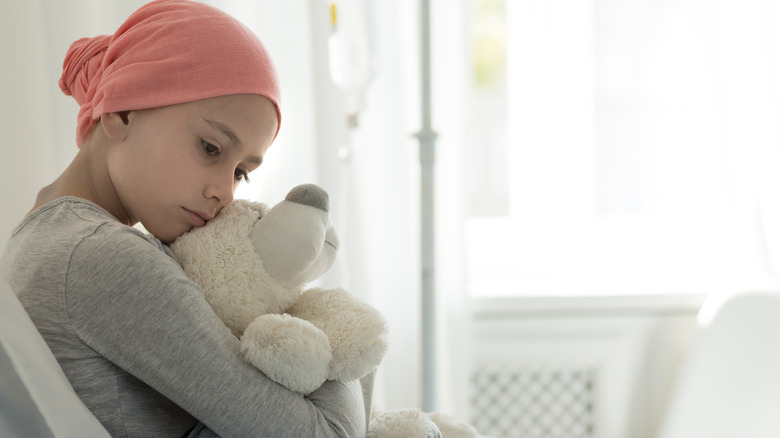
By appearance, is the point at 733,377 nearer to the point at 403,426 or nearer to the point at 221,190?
the point at 403,426

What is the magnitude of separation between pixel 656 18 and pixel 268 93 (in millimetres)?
1399

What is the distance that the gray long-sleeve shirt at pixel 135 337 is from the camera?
23.0 inches

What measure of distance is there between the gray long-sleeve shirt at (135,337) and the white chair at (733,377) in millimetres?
1206

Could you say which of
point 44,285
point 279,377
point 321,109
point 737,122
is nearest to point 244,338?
point 279,377

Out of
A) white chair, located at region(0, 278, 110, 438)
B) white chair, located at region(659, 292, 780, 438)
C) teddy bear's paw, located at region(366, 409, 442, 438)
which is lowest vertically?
white chair, located at region(659, 292, 780, 438)

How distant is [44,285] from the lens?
1.99ft

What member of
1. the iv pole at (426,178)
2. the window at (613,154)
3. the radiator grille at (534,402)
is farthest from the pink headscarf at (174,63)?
the radiator grille at (534,402)

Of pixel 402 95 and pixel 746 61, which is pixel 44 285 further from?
pixel 746 61

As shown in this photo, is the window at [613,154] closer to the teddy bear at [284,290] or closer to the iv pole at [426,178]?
the iv pole at [426,178]

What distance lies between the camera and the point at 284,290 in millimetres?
676

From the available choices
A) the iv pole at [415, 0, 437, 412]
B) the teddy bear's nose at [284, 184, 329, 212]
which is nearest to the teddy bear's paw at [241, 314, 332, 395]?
the teddy bear's nose at [284, 184, 329, 212]

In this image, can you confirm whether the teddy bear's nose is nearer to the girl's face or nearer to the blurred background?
the girl's face

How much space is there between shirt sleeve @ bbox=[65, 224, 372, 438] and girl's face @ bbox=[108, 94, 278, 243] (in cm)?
11

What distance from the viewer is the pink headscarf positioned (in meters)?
0.70
